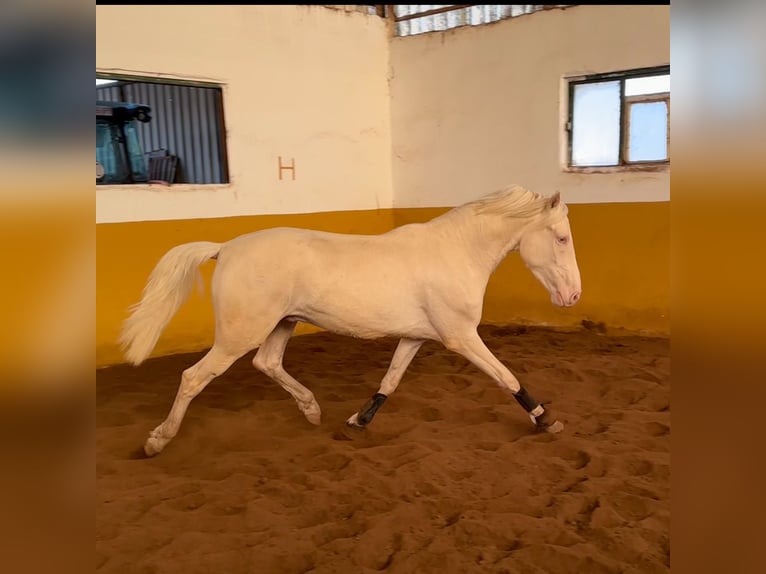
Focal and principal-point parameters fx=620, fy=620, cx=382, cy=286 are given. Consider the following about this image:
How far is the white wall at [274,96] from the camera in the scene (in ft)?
17.5

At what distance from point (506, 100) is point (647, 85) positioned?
4.53ft

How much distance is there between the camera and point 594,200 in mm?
5949

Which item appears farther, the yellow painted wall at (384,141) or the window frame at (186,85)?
the yellow painted wall at (384,141)

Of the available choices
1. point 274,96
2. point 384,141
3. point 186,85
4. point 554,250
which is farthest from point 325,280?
point 384,141

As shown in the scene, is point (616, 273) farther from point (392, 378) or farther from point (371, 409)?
point (371, 409)

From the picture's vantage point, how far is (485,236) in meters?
3.35

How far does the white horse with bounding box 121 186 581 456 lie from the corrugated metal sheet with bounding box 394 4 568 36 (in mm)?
3597

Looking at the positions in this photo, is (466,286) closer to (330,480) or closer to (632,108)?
(330,480)

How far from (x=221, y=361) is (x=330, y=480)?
82 cm

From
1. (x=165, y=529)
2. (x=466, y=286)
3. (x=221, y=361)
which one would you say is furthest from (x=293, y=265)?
(x=165, y=529)

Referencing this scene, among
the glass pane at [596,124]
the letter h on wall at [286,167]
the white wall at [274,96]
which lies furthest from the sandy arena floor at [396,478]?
the letter h on wall at [286,167]

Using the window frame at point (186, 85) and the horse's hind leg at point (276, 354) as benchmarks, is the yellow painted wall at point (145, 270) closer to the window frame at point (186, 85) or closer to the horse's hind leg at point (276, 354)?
the window frame at point (186, 85)

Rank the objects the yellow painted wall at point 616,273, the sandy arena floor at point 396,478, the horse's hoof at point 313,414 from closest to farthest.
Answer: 1. the sandy arena floor at point 396,478
2. the horse's hoof at point 313,414
3. the yellow painted wall at point 616,273

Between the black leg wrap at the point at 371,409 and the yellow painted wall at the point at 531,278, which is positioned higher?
the yellow painted wall at the point at 531,278
